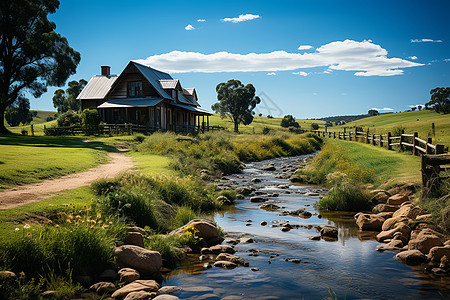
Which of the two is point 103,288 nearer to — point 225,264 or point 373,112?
point 225,264

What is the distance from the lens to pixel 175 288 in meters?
6.62

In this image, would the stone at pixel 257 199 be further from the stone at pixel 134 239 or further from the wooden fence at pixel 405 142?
the stone at pixel 134 239

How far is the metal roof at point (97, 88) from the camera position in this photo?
157ft

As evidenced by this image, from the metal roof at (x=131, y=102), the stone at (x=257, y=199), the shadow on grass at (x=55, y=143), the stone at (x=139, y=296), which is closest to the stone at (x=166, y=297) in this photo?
the stone at (x=139, y=296)

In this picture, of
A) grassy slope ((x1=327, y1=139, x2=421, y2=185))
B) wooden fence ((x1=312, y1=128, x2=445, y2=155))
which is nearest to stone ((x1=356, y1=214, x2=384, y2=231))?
grassy slope ((x1=327, y1=139, x2=421, y2=185))

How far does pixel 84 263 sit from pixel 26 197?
4148 millimetres

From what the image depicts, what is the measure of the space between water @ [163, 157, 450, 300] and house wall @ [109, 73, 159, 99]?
3631 centimetres

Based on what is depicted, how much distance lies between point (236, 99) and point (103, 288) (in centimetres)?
8474

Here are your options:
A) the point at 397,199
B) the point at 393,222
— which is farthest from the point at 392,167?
the point at 393,222

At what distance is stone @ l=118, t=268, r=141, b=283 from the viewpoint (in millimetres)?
6828

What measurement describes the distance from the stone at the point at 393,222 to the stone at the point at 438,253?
6.53 feet

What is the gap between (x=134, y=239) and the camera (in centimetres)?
817

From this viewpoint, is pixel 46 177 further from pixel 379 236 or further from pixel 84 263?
pixel 379 236

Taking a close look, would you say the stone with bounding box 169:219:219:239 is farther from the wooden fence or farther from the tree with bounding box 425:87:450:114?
the tree with bounding box 425:87:450:114
